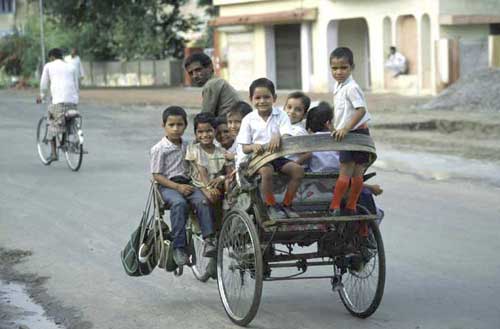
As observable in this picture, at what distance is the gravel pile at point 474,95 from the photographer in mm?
22531

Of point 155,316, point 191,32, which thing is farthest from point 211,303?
point 191,32

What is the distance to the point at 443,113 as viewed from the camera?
22438mm

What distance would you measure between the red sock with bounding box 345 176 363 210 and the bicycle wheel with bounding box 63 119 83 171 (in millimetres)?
9064

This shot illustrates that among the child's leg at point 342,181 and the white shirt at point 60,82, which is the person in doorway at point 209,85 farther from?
the white shirt at point 60,82

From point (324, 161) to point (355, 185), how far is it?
355 mm

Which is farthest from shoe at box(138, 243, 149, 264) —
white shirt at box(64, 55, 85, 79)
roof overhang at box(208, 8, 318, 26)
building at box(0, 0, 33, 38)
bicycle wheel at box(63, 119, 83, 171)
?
building at box(0, 0, 33, 38)

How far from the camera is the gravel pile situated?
22.5 meters

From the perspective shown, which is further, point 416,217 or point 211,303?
point 416,217

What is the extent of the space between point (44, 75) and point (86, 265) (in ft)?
24.8

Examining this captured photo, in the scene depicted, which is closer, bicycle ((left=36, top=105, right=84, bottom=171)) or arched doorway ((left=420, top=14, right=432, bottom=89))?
bicycle ((left=36, top=105, right=84, bottom=171))

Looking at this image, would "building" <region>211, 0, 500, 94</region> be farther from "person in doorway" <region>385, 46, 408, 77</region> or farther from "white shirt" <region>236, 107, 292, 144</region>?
"white shirt" <region>236, 107, 292, 144</region>

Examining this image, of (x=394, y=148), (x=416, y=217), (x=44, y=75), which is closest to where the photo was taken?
(x=416, y=217)

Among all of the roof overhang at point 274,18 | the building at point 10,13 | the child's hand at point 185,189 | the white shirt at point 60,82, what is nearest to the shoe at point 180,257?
the child's hand at point 185,189

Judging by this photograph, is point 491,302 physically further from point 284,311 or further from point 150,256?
point 150,256
